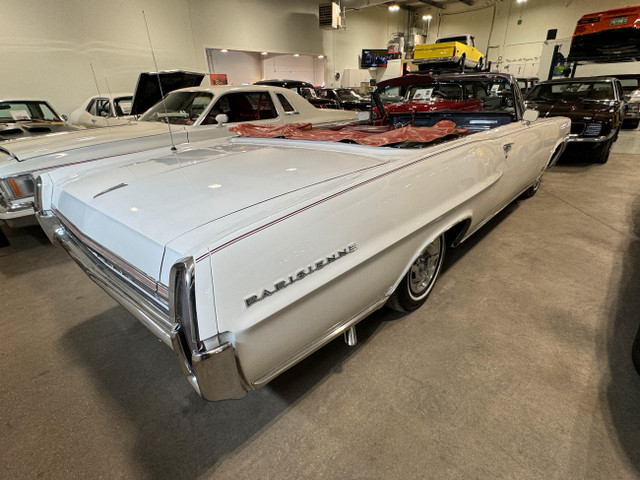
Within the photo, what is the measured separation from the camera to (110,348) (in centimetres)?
189

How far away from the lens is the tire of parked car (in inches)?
213

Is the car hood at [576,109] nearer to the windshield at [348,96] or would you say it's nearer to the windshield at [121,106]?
the windshield at [348,96]

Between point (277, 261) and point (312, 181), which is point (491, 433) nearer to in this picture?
point (277, 261)

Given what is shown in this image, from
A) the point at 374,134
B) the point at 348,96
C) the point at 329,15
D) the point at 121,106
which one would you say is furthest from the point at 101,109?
the point at 329,15

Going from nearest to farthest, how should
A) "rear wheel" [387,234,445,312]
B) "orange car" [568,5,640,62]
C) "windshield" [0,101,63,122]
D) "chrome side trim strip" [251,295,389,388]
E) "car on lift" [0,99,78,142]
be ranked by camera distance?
"chrome side trim strip" [251,295,389,388] → "rear wheel" [387,234,445,312] → "car on lift" [0,99,78,142] → "windshield" [0,101,63,122] → "orange car" [568,5,640,62]

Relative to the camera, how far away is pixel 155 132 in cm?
373

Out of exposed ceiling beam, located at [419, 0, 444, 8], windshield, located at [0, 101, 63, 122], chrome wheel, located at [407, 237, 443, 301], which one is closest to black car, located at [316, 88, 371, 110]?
windshield, located at [0, 101, 63, 122]

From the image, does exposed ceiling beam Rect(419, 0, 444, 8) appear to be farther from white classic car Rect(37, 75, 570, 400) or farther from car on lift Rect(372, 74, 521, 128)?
white classic car Rect(37, 75, 570, 400)

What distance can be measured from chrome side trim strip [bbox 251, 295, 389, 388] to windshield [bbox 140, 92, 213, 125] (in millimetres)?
3593

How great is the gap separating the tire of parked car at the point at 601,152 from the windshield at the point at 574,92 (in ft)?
3.03

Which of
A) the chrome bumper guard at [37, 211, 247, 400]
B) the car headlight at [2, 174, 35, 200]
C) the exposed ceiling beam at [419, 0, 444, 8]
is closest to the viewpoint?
the chrome bumper guard at [37, 211, 247, 400]

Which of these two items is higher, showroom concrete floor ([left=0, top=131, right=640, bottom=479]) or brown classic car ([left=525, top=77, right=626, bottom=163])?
brown classic car ([left=525, top=77, right=626, bottom=163])

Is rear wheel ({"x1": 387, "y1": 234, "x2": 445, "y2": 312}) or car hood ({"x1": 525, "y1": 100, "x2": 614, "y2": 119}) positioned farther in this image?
car hood ({"x1": 525, "y1": 100, "x2": 614, "y2": 119})

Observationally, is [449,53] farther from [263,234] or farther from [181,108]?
[263,234]
